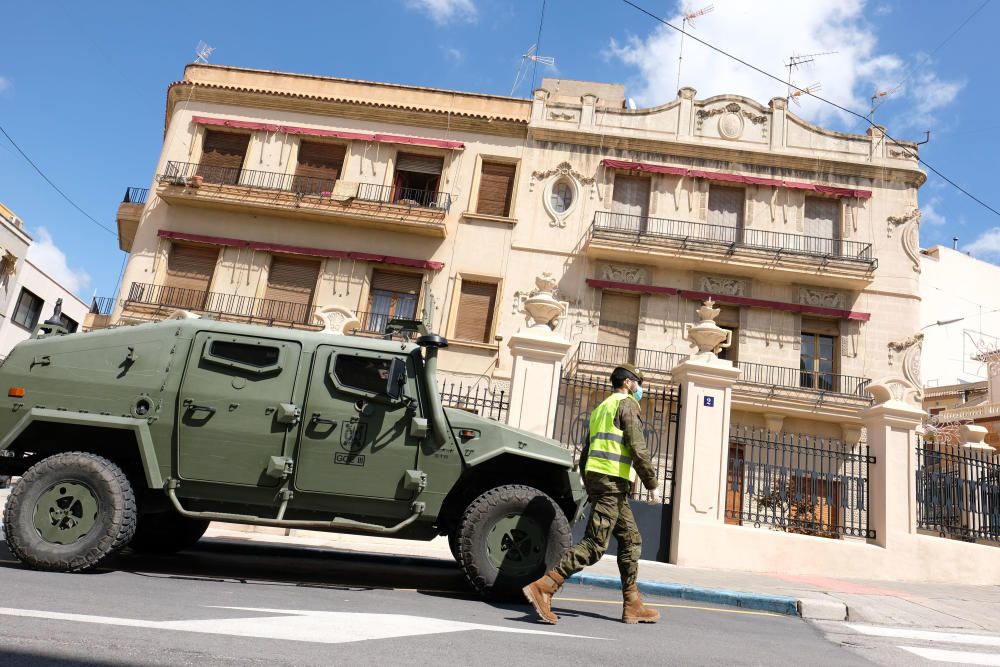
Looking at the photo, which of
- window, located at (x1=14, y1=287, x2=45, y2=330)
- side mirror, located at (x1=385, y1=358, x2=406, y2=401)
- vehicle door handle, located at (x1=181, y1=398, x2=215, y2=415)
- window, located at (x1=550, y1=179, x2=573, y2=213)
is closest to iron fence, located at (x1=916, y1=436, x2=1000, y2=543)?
side mirror, located at (x1=385, y1=358, x2=406, y2=401)

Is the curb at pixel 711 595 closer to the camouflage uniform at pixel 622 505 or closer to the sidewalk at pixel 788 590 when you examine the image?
the sidewalk at pixel 788 590

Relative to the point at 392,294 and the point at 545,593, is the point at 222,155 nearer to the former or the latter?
the point at 392,294

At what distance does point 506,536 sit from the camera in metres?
4.95

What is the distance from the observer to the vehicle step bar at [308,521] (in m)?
4.91

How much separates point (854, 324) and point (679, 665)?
18.9 m

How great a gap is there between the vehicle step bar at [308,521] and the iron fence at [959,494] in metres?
8.19

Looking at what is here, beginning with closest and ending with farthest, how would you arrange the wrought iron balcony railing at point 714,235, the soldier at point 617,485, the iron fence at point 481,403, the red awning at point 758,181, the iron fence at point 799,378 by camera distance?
the soldier at point 617,485
the iron fence at point 481,403
the iron fence at point 799,378
the wrought iron balcony railing at point 714,235
the red awning at point 758,181

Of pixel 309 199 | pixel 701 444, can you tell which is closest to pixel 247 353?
pixel 701 444

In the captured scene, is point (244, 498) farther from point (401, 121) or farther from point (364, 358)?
point (401, 121)

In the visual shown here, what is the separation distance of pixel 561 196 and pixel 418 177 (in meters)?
4.74

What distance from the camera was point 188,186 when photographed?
65.1ft

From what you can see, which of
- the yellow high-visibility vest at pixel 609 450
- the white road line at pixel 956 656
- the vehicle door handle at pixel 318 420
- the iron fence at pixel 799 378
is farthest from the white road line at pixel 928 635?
the iron fence at pixel 799 378

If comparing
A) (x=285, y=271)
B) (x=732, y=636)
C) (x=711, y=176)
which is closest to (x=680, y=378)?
(x=732, y=636)

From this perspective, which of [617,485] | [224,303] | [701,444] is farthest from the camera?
[224,303]
